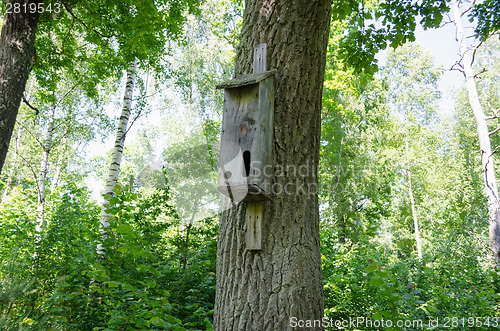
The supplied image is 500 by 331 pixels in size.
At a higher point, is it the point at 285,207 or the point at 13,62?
the point at 13,62

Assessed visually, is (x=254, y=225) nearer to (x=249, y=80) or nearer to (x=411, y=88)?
(x=249, y=80)

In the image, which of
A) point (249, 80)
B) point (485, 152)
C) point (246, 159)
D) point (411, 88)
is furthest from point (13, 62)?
point (411, 88)

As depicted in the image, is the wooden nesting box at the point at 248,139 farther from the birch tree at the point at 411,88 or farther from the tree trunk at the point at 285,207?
the birch tree at the point at 411,88

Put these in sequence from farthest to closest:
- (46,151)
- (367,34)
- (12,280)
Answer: (46,151), (367,34), (12,280)

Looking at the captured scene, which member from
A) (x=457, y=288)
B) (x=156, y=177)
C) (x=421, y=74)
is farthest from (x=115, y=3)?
(x=421, y=74)

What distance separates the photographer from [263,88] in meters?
1.93

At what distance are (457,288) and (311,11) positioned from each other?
381 centimetres

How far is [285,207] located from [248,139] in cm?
45

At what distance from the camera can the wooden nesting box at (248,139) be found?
5.97 ft

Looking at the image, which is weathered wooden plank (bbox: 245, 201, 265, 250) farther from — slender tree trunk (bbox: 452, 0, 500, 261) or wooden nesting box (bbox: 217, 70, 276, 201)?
slender tree trunk (bbox: 452, 0, 500, 261)

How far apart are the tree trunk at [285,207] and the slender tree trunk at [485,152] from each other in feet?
27.2

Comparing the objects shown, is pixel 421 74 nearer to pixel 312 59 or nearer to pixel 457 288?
pixel 457 288

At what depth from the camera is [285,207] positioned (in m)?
1.94

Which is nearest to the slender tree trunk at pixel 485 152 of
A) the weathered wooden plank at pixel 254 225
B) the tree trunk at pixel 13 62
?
the weathered wooden plank at pixel 254 225
